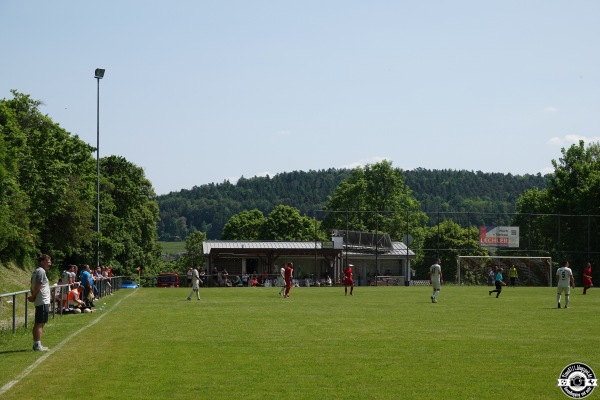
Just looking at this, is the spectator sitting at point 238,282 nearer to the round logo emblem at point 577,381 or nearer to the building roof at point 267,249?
the building roof at point 267,249

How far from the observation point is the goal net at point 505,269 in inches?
2906

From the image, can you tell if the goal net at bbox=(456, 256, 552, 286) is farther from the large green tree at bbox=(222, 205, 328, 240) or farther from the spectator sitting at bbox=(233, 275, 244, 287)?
the large green tree at bbox=(222, 205, 328, 240)

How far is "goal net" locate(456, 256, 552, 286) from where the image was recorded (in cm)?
7381

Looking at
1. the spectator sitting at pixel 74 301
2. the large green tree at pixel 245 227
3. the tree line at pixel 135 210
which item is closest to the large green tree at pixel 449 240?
the tree line at pixel 135 210

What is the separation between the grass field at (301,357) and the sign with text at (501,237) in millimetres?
49836

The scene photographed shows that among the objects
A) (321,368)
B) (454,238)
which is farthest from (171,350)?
(454,238)

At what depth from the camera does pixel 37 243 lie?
195 feet

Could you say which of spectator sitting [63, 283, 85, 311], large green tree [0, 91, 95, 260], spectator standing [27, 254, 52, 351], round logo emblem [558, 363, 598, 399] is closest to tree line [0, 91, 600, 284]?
large green tree [0, 91, 95, 260]

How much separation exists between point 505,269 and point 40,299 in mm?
62448

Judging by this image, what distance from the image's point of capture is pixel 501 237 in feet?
247

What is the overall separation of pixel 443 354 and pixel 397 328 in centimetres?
595

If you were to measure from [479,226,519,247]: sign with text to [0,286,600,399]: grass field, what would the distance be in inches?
1962

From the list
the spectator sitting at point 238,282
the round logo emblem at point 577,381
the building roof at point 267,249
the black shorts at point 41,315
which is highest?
the building roof at point 267,249

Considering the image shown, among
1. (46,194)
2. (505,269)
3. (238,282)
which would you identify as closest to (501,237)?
(505,269)
